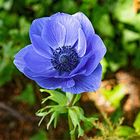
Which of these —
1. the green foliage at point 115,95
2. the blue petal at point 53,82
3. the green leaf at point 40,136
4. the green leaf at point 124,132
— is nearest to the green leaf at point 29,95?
the green leaf at point 40,136

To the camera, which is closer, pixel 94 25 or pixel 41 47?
pixel 41 47

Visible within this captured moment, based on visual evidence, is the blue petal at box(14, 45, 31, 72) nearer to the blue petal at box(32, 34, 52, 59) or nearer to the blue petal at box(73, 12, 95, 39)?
the blue petal at box(32, 34, 52, 59)

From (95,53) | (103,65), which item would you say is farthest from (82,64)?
(103,65)

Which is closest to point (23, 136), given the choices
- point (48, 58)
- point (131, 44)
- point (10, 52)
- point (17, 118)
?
point (17, 118)

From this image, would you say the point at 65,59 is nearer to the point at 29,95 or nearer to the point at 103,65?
the point at 103,65

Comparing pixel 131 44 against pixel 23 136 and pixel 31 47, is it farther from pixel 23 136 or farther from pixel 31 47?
pixel 31 47
